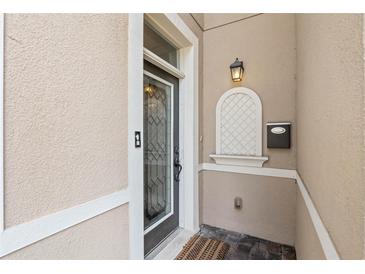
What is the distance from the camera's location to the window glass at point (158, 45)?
1.68 meters

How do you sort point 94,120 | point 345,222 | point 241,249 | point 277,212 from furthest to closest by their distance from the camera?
point 277,212 < point 241,249 < point 94,120 < point 345,222

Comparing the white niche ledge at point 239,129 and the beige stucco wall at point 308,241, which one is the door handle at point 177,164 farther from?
the beige stucco wall at point 308,241

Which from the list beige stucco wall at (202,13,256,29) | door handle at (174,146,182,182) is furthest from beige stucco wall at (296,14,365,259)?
beige stucco wall at (202,13,256,29)

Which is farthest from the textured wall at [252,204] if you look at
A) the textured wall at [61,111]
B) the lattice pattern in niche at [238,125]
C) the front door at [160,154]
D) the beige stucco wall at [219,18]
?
the beige stucco wall at [219,18]

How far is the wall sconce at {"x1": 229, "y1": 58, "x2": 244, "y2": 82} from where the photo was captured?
2.08 m

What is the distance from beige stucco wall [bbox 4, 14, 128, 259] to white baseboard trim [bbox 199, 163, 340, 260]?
1.10 meters

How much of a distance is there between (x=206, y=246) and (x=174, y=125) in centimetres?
137

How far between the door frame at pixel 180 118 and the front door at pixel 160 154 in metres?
0.10

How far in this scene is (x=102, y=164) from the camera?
1.05 meters

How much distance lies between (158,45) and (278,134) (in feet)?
5.31

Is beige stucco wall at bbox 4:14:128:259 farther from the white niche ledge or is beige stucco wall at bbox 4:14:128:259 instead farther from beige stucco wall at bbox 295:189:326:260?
the white niche ledge

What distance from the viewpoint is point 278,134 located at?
6.36 ft
